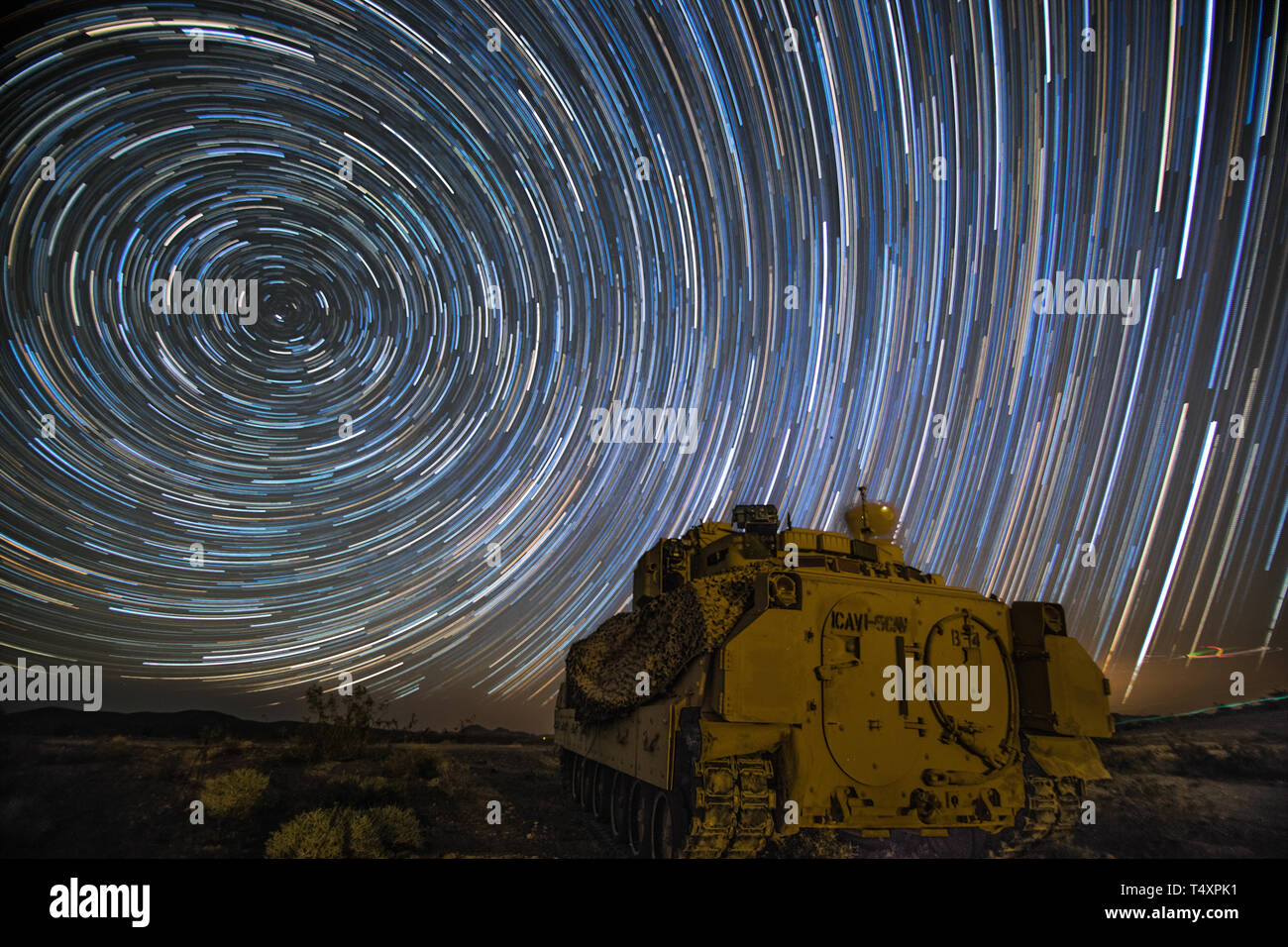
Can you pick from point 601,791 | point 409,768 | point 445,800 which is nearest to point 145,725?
point 409,768

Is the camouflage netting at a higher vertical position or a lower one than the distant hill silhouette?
higher

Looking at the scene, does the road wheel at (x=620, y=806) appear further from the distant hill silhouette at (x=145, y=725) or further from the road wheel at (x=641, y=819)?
the distant hill silhouette at (x=145, y=725)

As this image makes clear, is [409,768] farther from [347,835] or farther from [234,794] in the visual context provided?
[347,835]

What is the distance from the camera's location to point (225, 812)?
1155cm

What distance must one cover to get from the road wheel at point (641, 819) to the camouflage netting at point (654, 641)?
1137 millimetres

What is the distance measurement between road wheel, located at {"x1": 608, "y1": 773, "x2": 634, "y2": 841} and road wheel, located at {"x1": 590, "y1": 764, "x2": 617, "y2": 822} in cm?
43

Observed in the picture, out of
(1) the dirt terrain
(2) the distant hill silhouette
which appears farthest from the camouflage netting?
(2) the distant hill silhouette

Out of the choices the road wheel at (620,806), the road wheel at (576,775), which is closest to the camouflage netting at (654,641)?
the road wheel at (620,806)

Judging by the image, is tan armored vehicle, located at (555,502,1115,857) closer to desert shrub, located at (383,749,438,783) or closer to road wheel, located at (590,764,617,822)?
→ road wheel, located at (590,764,617,822)

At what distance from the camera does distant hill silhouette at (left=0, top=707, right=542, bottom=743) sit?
76.6 feet

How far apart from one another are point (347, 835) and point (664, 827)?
4483 millimetres

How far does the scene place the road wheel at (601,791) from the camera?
12.8 meters
